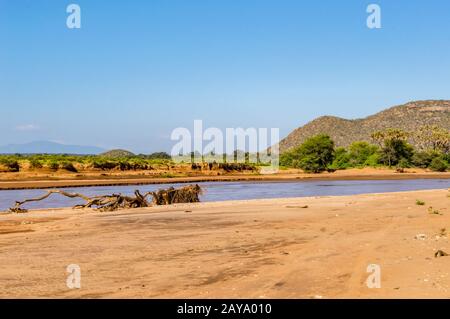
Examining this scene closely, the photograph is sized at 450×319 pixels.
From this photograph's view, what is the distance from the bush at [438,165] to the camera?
102m

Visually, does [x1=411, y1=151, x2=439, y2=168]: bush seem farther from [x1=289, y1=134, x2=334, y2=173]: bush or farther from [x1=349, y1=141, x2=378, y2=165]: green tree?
[x1=289, y1=134, x2=334, y2=173]: bush

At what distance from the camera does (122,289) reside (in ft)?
29.0

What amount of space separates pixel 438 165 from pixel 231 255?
3923 inches

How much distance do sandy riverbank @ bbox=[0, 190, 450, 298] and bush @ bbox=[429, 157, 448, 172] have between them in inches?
3481

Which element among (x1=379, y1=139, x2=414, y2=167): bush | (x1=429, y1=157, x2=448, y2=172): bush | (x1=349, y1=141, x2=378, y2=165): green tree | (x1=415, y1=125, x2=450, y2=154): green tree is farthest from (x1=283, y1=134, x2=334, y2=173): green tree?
(x1=415, y1=125, x2=450, y2=154): green tree

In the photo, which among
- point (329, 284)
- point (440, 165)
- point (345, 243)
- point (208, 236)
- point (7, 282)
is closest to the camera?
point (329, 284)

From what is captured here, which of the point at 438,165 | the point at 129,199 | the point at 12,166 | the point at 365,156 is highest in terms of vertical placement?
the point at 365,156

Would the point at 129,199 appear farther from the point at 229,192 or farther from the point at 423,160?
the point at 423,160

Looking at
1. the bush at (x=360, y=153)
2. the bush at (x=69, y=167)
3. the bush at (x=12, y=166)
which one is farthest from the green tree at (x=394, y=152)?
the bush at (x=12, y=166)

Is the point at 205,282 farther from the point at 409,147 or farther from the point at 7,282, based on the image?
the point at 409,147

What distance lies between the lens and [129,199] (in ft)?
91.3

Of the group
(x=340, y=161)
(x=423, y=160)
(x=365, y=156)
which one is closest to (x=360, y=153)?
(x=365, y=156)
